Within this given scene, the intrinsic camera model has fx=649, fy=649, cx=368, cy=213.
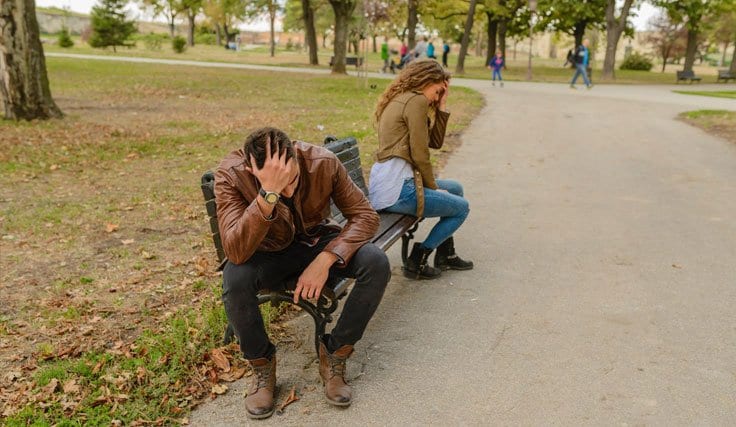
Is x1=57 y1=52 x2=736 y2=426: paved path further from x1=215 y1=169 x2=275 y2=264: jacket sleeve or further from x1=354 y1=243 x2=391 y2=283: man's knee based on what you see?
x1=215 y1=169 x2=275 y2=264: jacket sleeve

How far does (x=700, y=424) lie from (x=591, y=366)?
0.62 meters

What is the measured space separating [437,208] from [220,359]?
1.84 meters

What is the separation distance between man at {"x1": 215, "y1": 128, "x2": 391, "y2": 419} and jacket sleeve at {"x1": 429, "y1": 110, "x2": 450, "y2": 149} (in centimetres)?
152

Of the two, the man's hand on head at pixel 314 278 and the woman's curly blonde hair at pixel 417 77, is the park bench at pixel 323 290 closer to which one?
the man's hand on head at pixel 314 278

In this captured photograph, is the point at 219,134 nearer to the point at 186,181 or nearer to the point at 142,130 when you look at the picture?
the point at 142,130

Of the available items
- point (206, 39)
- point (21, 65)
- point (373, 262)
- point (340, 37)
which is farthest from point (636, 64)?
point (373, 262)

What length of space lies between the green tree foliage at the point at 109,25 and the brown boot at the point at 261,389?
45914mm

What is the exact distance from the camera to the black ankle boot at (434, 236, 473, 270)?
4.90m

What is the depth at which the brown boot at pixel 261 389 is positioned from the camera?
2.99 meters

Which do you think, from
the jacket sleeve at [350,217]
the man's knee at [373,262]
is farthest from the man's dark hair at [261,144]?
the man's knee at [373,262]

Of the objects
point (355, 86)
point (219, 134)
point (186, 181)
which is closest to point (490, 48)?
point (355, 86)

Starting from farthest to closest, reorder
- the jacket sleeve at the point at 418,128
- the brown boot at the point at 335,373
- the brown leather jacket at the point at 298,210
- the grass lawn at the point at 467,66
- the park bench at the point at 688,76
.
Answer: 1. the grass lawn at the point at 467,66
2. the park bench at the point at 688,76
3. the jacket sleeve at the point at 418,128
4. the brown boot at the point at 335,373
5. the brown leather jacket at the point at 298,210

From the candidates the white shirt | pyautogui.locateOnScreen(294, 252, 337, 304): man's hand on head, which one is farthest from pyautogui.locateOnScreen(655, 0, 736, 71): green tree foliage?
pyautogui.locateOnScreen(294, 252, 337, 304): man's hand on head

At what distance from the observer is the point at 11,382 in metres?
3.29
